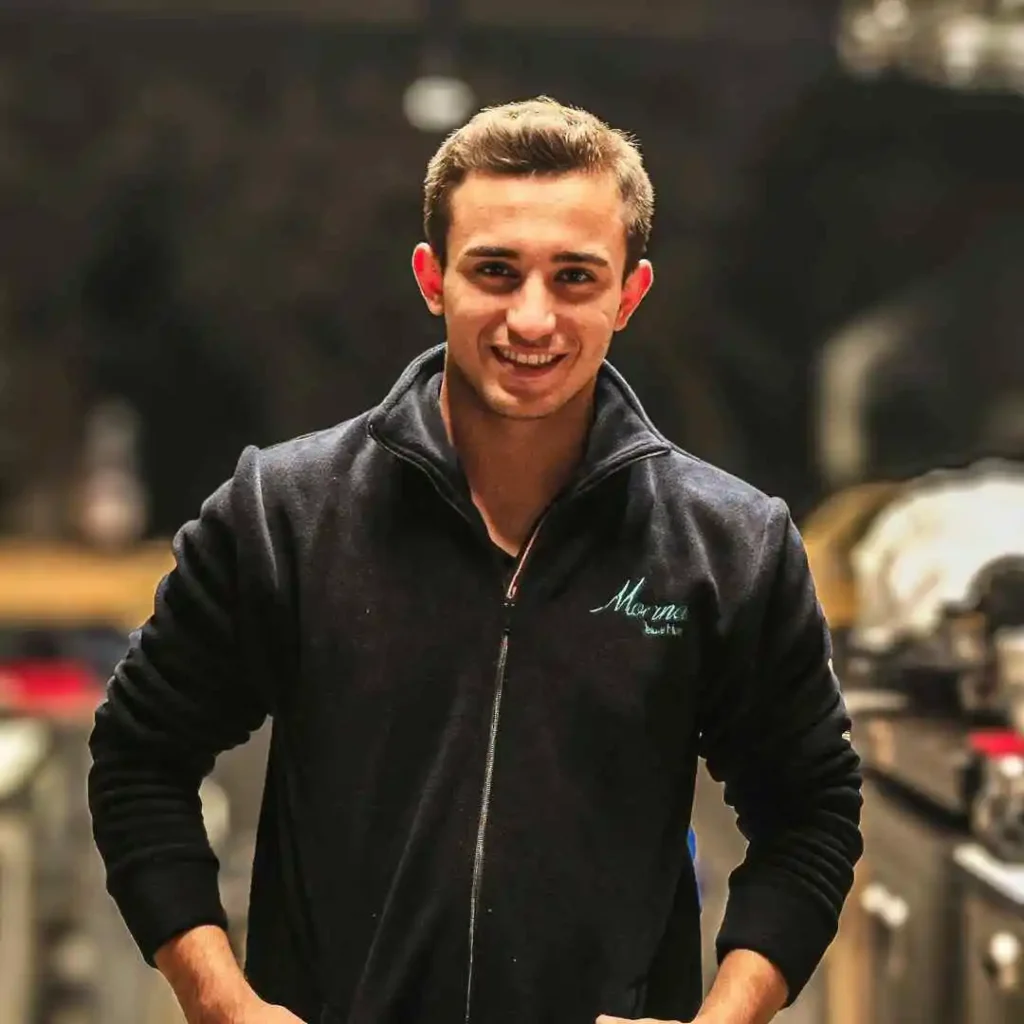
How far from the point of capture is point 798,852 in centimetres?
111

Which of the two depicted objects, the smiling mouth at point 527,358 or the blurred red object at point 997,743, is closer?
the smiling mouth at point 527,358

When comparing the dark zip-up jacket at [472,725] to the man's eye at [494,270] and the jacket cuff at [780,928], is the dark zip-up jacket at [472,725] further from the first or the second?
the man's eye at [494,270]

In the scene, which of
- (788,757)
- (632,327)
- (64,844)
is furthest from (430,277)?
(64,844)

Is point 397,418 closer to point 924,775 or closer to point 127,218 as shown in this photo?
point 924,775

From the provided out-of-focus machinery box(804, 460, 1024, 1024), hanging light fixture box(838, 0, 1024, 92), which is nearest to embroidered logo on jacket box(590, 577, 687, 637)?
out-of-focus machinery box(804, 460, 1024, 1024)

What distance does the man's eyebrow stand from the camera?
1045mm

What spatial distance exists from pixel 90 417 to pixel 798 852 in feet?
5.67

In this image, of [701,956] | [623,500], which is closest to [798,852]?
[701,956]

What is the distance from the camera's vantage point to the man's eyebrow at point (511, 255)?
41.1 inches

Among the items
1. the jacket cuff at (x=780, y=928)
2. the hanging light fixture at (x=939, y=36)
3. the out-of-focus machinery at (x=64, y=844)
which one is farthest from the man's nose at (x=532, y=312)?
the hanging light fixture at (x=939, y=36)

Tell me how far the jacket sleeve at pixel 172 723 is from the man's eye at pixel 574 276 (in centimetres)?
26

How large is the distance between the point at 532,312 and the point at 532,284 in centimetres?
2

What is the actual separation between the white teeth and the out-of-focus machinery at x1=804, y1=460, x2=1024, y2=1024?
549mm

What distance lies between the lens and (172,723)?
1093mm
